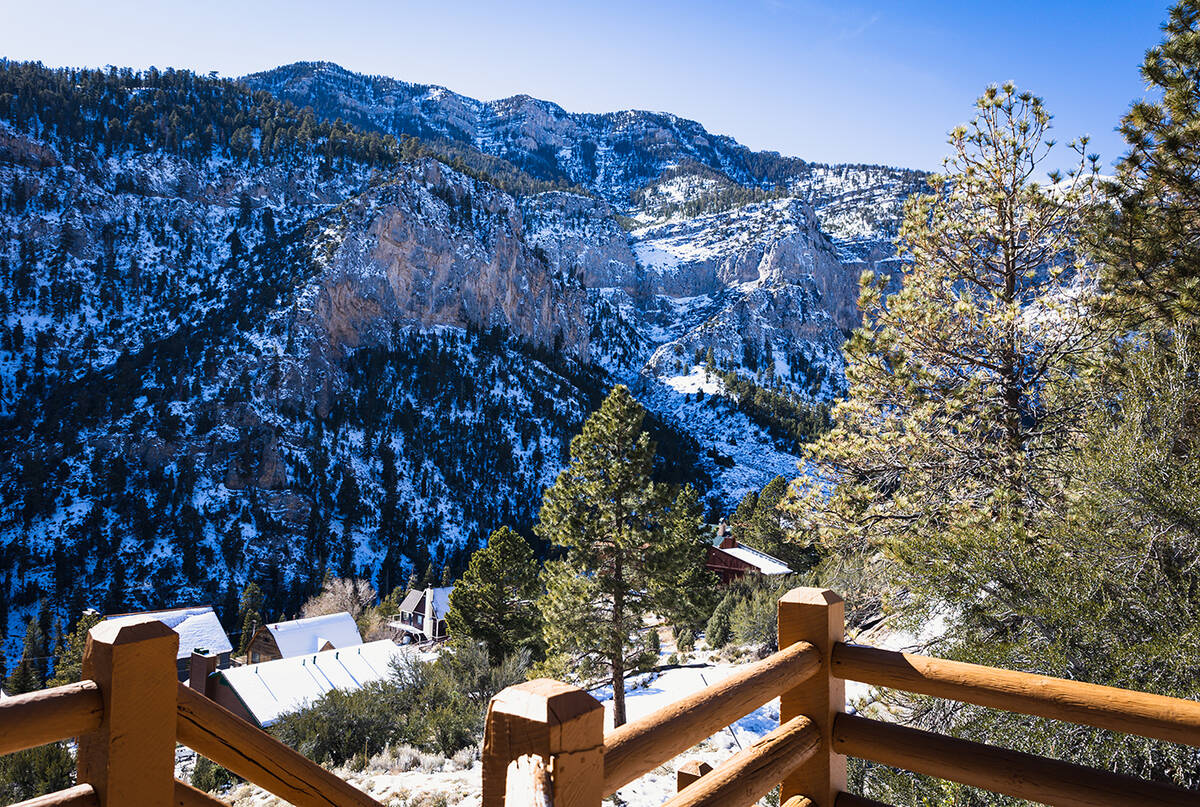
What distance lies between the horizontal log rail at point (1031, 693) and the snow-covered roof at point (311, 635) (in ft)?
125

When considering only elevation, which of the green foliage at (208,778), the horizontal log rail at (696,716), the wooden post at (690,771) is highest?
the horizontal log rail at (696,716)

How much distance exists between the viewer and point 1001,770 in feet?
5.83

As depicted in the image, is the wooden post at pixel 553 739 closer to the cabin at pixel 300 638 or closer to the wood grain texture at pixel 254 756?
the wood grain texture at pixel 254 756

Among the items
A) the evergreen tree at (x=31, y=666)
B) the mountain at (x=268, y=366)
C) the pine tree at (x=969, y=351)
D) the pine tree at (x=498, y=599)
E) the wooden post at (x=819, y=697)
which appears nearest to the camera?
the wooden post at (x=819, y=697)

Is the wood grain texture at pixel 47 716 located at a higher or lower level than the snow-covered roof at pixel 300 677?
higher

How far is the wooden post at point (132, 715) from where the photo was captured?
134 centimetres

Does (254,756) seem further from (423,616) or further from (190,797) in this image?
(423,616)

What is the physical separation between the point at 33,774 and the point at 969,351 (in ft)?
45.6

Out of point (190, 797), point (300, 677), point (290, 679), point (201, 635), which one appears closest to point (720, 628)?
point (300, 677)

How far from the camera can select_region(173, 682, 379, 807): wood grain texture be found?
1.50m

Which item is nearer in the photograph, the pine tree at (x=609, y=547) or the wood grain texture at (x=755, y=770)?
the wood grain texture at (x=755, y=770)

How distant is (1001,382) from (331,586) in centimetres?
6090

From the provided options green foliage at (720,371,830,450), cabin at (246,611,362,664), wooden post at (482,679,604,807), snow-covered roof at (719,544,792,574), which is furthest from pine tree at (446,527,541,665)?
green foliage at (720,371,830,450)

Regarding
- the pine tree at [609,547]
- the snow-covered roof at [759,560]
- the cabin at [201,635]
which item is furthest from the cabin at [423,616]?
the pine tree at [609,547]
